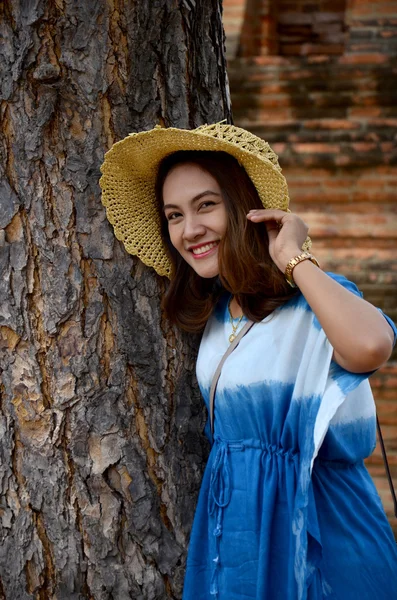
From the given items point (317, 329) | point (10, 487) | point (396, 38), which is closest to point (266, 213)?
point (317, 329)

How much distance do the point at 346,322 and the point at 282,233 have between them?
Result: 35cm

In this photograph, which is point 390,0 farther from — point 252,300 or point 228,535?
point 228,535

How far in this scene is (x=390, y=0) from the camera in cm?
523

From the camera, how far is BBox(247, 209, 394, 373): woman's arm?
1.89m

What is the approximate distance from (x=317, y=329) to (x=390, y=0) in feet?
13.1

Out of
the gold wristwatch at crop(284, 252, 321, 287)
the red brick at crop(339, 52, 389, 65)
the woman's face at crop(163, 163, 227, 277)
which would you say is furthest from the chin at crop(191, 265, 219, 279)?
the red brick at crop(339, 52, 389, 65)

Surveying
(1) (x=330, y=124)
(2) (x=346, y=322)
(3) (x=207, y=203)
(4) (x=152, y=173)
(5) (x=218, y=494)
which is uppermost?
(1) (x=330, y=124)

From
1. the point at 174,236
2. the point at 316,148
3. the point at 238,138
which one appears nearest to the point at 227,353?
the point at 174,236

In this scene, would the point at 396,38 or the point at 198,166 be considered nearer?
the point at 198,166

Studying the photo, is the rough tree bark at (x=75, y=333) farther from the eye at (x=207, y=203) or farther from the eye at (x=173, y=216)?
the eye at (x=207, y=203)

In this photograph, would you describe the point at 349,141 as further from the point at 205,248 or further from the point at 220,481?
the point at 220,481

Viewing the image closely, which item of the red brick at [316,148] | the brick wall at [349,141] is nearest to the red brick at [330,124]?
the brick wall at [349,141]

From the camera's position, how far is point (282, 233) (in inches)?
82.8

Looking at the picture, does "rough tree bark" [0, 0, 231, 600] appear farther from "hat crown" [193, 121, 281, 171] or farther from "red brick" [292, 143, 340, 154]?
"red brick" [292, 143, 340, 154]
